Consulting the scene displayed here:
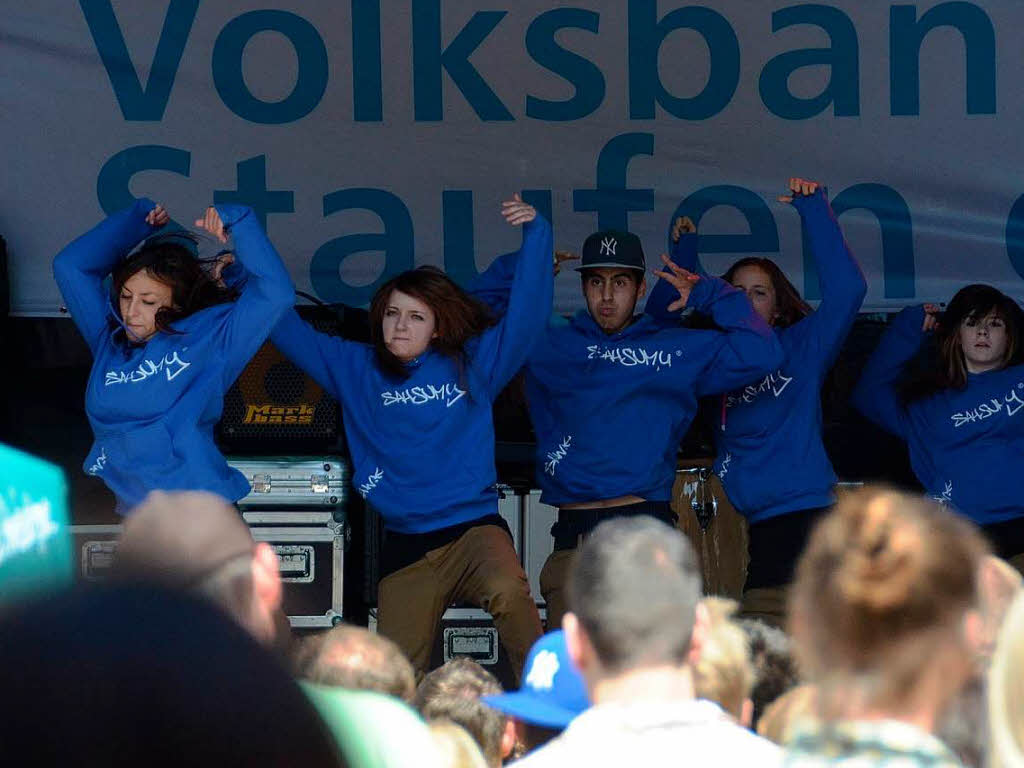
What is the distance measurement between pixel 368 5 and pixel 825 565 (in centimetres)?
408

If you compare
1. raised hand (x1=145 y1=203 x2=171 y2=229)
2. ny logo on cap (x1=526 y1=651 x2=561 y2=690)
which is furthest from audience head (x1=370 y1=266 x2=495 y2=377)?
ny logo on cap (x1=526 y1=651 x2=561 y2=690)

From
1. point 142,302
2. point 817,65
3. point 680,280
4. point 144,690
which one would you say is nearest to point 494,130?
point 680,280

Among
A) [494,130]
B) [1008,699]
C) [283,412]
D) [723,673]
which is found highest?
[494,130]

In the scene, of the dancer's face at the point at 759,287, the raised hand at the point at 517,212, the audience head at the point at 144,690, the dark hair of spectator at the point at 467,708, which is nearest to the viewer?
the audience head at the point at 144,690

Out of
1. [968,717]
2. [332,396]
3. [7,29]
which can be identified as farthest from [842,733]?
[7,29]

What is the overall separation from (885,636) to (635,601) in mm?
421

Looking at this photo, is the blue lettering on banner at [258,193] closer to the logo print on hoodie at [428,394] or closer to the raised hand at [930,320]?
the logo print on hoodie at [428,394]

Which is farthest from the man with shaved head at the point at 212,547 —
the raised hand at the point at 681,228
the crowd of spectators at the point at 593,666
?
the raised hand at the point at 681,228

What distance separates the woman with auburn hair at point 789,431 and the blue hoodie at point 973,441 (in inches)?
12.3

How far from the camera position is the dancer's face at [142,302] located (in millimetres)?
4246

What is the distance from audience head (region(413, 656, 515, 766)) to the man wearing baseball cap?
6.49ft

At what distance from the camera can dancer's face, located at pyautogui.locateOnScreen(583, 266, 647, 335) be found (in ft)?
15.8

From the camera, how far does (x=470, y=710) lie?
2562 millimetres

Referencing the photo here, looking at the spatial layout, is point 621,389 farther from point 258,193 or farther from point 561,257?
point 258,193
